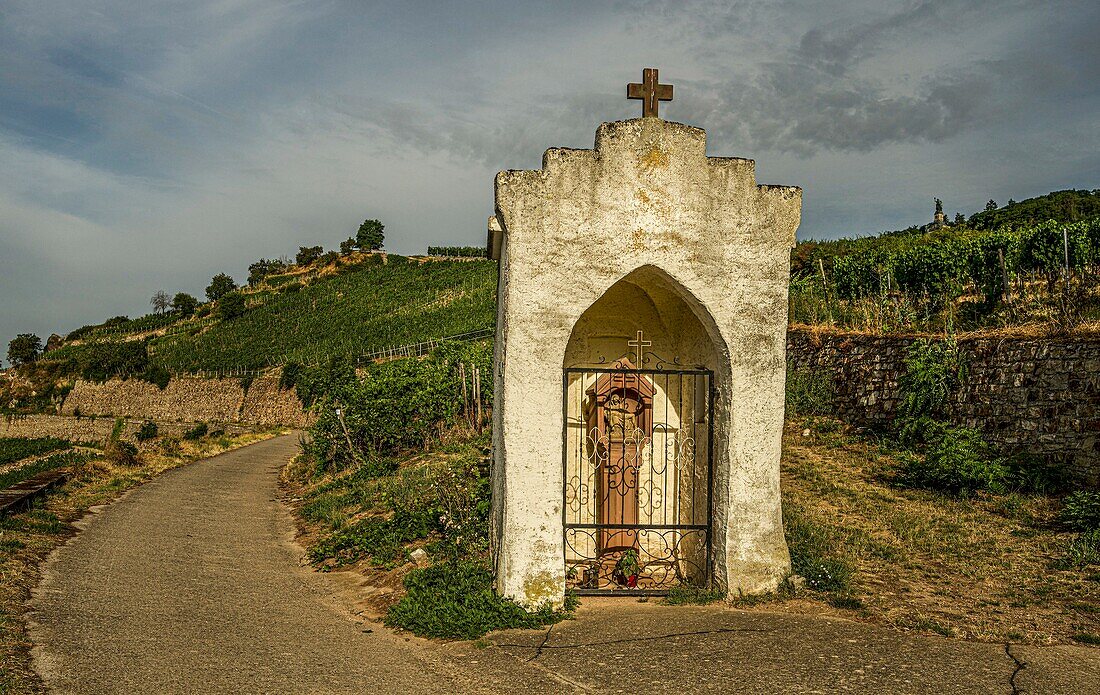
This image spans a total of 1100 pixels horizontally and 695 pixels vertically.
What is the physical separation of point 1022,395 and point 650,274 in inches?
311

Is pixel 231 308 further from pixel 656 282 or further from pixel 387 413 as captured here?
pixel 656 282

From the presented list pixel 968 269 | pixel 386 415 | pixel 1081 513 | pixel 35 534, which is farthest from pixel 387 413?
pixel 968 269

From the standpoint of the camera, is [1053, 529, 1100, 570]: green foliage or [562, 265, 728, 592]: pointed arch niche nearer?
[1053, 529, 1100, 570]: green foliage

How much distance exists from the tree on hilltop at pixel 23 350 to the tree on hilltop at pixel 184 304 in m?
12.0

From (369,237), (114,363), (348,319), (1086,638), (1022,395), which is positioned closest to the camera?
(1086,638)

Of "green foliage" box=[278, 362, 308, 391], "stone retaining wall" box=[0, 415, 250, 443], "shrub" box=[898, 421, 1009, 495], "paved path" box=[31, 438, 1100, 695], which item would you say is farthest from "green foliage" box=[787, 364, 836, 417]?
"green foliage" box=[278, 362, 308, 391]

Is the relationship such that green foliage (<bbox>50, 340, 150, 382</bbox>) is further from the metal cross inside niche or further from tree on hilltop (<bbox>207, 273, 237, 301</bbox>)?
the metal cross inside niche

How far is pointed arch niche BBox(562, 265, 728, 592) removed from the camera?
8086mm

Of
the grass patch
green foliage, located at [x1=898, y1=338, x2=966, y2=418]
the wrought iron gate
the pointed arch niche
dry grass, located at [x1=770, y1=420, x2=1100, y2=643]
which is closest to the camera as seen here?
the grass patch

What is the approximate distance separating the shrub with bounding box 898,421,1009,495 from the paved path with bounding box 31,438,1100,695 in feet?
17.9

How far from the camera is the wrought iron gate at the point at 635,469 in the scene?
7957mm

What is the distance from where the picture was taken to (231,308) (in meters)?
64.8

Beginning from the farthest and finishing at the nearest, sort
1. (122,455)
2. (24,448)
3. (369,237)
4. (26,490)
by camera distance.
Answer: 1. (369,237)
2. (24,448)
3. (122,455)
4. (26,490)

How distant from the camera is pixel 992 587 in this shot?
22.8ft
